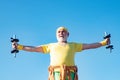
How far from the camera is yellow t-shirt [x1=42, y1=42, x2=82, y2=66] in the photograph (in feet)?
31.1

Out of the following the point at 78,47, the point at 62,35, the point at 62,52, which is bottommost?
the point at 62,52

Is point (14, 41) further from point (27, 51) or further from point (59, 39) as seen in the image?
point (59, 39)

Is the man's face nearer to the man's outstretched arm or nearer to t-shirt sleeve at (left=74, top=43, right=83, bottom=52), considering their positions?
t-shirt sleeve at (left=74, top=43, right=83, bottom=52)

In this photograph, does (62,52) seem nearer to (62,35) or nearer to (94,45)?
(62,35)

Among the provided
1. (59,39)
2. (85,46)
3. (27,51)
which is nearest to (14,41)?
(27,51)

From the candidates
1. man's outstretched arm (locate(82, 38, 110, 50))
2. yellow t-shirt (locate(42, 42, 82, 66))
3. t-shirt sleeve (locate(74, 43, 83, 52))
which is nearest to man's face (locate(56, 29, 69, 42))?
yellow t-shirt (locate(42, 42, 82, 66))

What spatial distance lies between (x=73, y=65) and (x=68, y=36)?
32.9 inches

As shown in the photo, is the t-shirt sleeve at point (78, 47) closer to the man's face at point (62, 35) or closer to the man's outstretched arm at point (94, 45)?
the man's outstretched arm at point (94, 45)

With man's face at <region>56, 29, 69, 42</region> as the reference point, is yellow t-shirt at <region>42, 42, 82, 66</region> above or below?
below

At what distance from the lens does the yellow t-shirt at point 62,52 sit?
9.49m

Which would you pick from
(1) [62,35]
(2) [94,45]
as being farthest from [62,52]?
(2) [94,45]

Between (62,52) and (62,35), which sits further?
(62,35)

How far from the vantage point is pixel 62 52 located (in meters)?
9.60

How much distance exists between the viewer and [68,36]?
32.6ft
